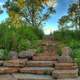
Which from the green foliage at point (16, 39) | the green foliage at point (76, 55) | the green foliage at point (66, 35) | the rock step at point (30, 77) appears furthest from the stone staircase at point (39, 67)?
the green foliage at point (66, 35)

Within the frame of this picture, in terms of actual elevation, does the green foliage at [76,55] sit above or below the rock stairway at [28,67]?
above

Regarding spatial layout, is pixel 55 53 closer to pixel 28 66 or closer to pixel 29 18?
pixel 28 66

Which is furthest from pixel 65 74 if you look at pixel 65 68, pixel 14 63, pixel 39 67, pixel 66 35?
pixel 66 35

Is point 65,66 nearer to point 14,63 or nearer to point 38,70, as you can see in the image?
point 38,70

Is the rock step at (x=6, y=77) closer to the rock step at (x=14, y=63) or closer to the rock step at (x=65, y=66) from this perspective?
the rock step at (x=14, y=63)

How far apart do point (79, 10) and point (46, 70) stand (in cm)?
743

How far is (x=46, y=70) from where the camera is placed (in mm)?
6188

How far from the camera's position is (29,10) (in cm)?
1598

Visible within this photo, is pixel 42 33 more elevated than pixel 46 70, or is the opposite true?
pixel 42 33

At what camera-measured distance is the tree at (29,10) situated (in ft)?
51.4

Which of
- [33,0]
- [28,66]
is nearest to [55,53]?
[28,66]

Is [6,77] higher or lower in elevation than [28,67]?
lower

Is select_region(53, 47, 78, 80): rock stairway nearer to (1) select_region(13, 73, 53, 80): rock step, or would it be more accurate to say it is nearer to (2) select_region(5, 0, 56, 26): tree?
(1) select_region(13, 73, 53, 80): rock step

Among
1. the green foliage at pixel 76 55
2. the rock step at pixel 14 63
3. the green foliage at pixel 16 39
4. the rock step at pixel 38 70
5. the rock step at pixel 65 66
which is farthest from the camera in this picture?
the green foliage at pixel 16 39
